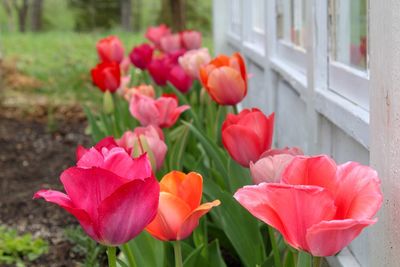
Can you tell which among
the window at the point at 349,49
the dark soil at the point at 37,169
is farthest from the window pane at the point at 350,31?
the dark soil at the point at 37,169

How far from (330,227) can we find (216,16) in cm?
678

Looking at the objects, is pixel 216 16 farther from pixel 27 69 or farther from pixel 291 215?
pixel 291 215

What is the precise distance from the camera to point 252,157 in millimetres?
1705

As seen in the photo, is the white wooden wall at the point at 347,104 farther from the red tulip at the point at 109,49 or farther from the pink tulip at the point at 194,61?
the red tulip at the point at 109,49

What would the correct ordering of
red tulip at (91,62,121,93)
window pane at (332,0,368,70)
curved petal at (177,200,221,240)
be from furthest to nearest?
red tulip at (91,62,121,93)
window pane at (332,0,368,70)
curved petal at (177,200,221,240)

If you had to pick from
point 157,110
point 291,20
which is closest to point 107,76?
point 291,20

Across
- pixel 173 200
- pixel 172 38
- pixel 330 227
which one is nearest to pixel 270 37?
pixel 172 38

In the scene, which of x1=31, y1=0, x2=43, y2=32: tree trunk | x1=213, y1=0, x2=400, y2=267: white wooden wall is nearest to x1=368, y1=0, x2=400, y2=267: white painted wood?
x1=213, y1=0, x2=400, y2=267: white wooden wall

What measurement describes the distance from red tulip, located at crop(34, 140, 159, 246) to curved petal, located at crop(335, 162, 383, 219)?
10.0 inches

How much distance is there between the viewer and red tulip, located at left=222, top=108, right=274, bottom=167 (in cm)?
168

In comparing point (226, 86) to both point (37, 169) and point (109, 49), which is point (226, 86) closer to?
point (109, 49)

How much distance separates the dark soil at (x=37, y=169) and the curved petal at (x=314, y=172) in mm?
2093

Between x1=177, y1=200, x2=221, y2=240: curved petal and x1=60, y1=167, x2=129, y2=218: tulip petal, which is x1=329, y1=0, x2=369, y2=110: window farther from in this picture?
x1=60, y1=167, x2=129, y2=218: tulip petal

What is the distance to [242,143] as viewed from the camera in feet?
5.56
